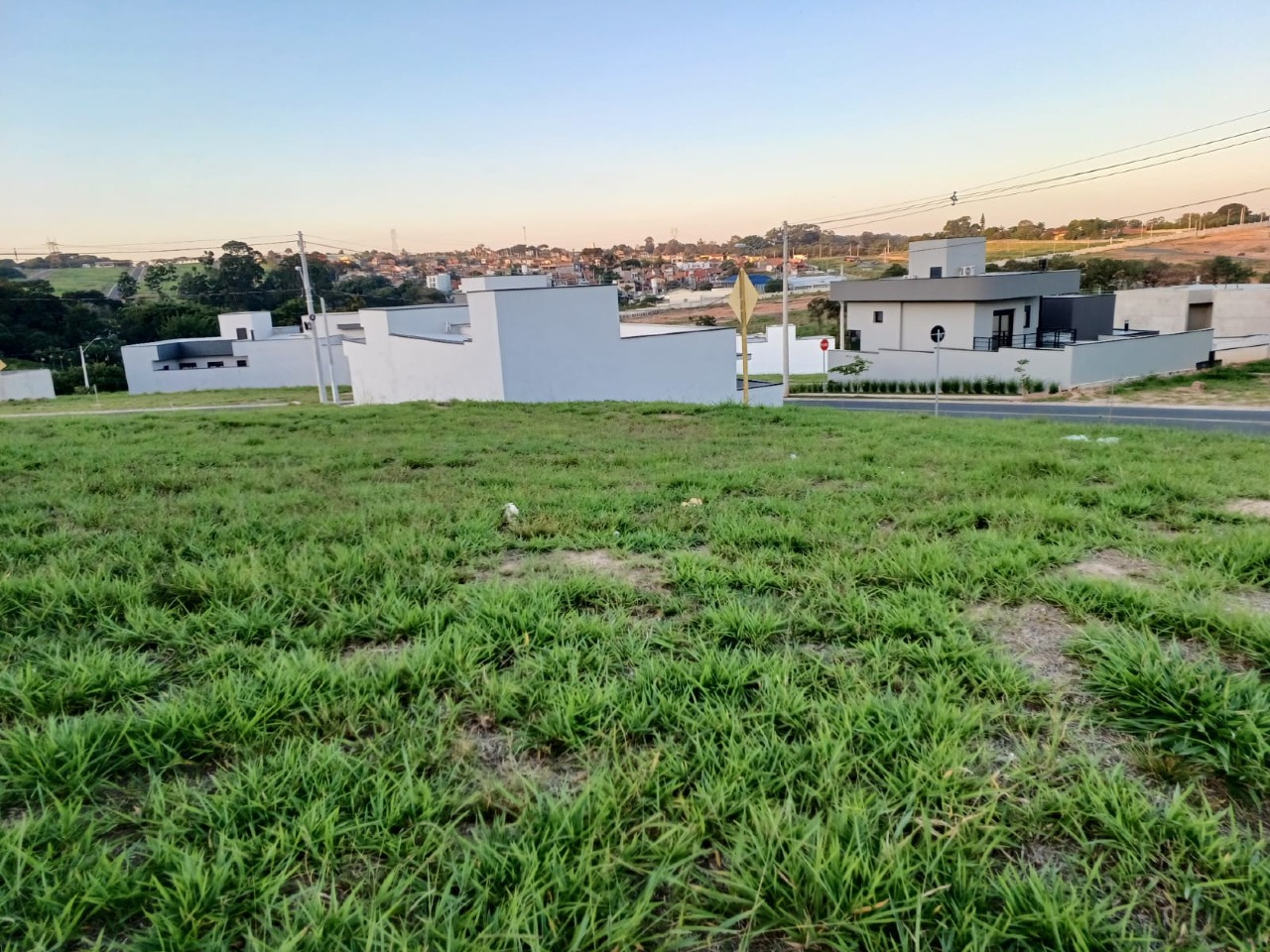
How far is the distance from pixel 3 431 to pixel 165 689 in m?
10.1

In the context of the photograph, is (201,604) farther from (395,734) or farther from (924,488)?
(924,488)

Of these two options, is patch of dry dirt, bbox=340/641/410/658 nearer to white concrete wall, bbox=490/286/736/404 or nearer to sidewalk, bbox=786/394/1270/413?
white concrete wall, bbox=490/286/736/404

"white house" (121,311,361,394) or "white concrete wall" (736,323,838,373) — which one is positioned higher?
"white house" (121,311,361,394)

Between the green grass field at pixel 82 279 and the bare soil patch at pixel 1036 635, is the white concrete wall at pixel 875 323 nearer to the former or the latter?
the bare soil patch at pixel 1036 635

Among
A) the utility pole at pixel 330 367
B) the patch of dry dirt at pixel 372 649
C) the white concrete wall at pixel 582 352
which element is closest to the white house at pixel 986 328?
the white concrete wall at pixel 582 352

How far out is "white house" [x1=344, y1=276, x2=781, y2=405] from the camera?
1981 cm

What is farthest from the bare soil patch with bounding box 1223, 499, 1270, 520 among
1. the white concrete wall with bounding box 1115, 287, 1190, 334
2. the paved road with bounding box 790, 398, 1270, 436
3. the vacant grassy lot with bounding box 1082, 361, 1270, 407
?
the white concrete wall with bounding box 1115, 287, 1190, 334

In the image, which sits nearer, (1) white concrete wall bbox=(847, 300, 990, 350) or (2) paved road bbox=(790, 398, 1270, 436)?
(2) paved road bbox=(790, 398, 1270, 436)

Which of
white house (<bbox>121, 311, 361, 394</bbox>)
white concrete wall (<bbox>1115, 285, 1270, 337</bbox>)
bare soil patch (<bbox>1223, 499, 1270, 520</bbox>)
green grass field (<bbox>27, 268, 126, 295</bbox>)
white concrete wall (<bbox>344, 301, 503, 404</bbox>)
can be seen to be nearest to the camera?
bare soil patch (<bbox>1223, 499, 1270, 520</bbox>)

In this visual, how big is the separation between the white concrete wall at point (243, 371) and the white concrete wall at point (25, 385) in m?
3.78

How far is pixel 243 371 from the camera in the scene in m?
41.7

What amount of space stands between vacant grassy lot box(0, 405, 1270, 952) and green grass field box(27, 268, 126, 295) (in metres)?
72.7

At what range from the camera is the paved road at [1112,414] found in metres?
18.2

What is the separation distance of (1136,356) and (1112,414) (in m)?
12.7
